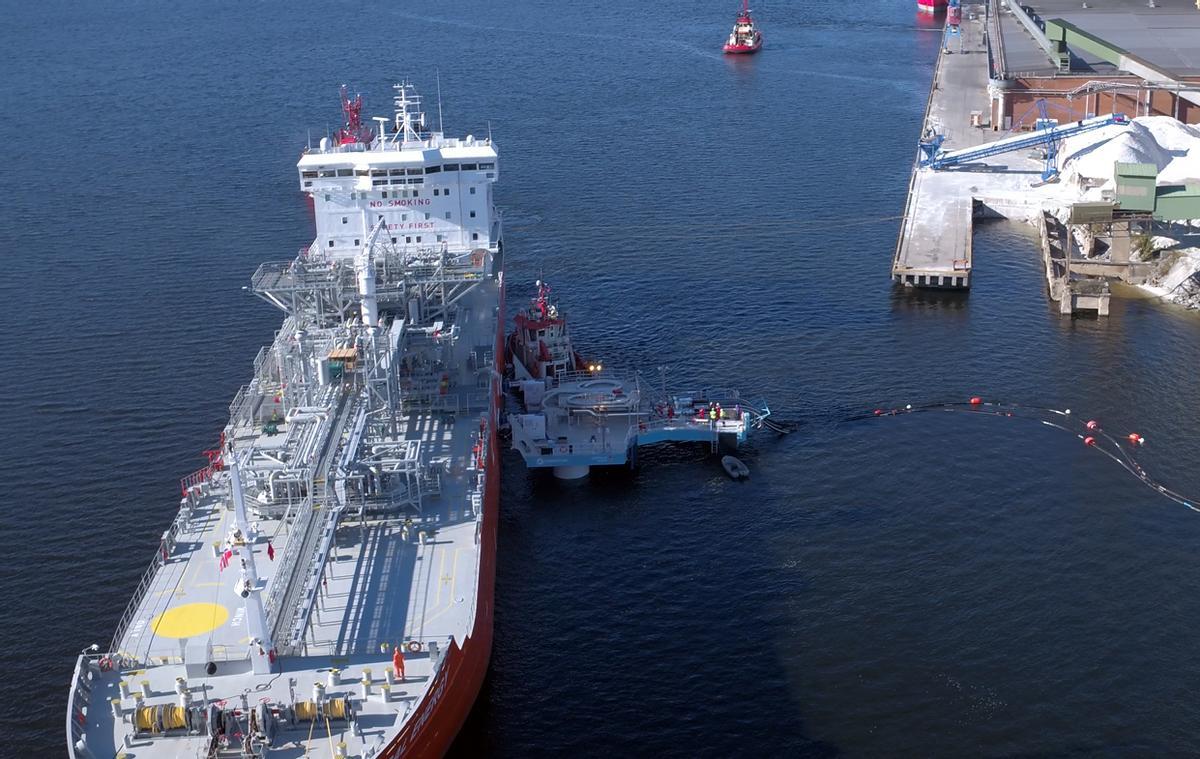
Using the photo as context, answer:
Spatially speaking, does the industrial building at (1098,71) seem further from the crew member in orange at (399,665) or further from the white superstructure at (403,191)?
the crew member in orange at (399,665)

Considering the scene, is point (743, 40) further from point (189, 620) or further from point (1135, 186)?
point (189, 620)

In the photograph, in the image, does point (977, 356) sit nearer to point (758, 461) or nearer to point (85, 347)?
point (758, 461)

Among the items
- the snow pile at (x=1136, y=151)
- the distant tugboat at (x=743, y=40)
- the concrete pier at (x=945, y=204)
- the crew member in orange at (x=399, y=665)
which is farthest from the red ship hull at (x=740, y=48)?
the crew member in orange at (x=399, y=665)

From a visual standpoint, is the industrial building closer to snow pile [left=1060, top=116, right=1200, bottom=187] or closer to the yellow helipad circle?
snow pile [left=1060, top=116, right=1200, bottom=187]

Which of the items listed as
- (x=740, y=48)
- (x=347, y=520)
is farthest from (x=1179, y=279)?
(x=740, y=48)

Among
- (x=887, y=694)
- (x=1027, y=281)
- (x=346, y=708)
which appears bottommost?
(x=887, y=694)

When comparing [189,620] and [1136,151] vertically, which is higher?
[1136,151]

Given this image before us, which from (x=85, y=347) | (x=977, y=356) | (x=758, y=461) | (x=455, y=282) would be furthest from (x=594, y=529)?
(x=85, y=347)
